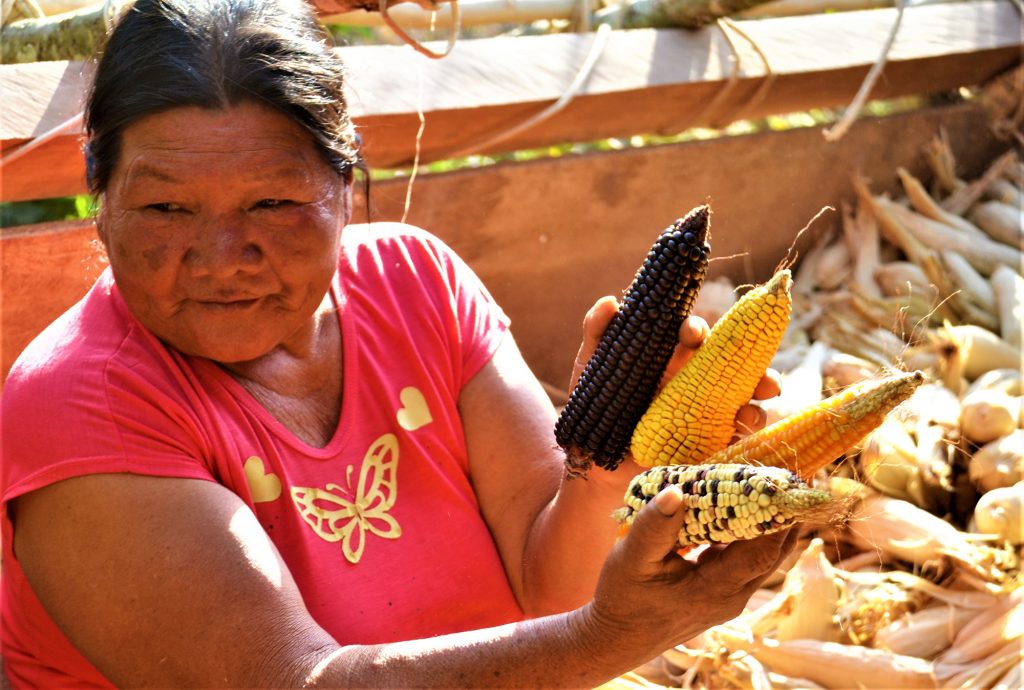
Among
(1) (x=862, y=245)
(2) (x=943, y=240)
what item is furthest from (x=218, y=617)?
(2) (x=943, y=240)

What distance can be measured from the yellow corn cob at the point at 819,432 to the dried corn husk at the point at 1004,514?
1.59m

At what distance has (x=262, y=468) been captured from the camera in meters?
2.11

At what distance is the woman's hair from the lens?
191 cm

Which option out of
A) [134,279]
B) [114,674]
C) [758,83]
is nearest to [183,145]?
[134,279]

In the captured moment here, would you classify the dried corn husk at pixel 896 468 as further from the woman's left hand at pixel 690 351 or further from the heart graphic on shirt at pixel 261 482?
the heart graphic on shirt at pixel 261 482

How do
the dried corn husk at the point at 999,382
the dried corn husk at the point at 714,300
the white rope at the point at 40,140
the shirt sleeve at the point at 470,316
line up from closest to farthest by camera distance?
the shirt sleeve at the point at 470,316
the white rope at the point at 40,140
the dried corn husk at the point at 999,382
the dried corn husk at the point at 714,300

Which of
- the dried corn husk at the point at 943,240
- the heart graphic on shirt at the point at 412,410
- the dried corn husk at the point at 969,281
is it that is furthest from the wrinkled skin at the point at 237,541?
the dried corn husk at the point at 943,240

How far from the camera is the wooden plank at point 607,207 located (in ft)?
12.3

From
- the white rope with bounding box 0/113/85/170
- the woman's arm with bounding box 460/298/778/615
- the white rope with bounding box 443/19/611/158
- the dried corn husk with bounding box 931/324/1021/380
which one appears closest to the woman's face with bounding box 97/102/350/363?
the woman's arm with bounding box 460/298/778/615

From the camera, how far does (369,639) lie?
A: 2.13 meters

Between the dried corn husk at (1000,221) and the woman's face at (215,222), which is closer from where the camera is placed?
the woman's face at (215,222)

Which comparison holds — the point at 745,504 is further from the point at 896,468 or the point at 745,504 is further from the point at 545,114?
the point at 545,114

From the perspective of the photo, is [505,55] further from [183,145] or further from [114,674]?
[114,674]

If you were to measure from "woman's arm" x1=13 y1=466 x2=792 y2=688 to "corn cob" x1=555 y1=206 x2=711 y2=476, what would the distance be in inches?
12.8
